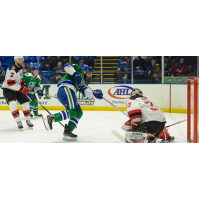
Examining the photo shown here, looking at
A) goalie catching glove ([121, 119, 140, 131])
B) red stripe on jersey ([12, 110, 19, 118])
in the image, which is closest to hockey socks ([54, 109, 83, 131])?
goalie catching glove ([121, 119, 140, 131])

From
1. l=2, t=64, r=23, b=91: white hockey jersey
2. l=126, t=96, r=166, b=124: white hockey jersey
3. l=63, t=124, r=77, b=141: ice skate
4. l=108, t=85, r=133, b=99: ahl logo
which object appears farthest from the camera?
l=108, t=85, r=133, b=99: ahl logo

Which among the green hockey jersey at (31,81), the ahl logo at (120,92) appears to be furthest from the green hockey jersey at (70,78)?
the ahl logo at (120,92)

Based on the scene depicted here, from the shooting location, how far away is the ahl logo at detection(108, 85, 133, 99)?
7.72 meters

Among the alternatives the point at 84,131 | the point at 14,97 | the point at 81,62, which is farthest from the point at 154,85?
the point at 14,97

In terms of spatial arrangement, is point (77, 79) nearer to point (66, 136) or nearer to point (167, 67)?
point (66, 136)

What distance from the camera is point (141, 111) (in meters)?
3.34

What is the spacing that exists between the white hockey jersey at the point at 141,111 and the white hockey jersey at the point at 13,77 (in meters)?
2.10

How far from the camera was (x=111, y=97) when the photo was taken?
25.5ft

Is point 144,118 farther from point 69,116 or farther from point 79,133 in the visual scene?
point 79,133

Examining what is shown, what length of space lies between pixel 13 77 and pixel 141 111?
2.25 meters

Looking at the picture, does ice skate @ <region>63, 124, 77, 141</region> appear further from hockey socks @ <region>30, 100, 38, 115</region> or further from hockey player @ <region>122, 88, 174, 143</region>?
hockey socks @ <region>30, 100, 38, 115</region>

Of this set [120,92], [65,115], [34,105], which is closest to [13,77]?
[65,115]

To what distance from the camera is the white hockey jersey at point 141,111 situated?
10.8 feet

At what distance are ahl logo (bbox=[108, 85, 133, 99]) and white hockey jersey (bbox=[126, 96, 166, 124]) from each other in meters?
4.35
